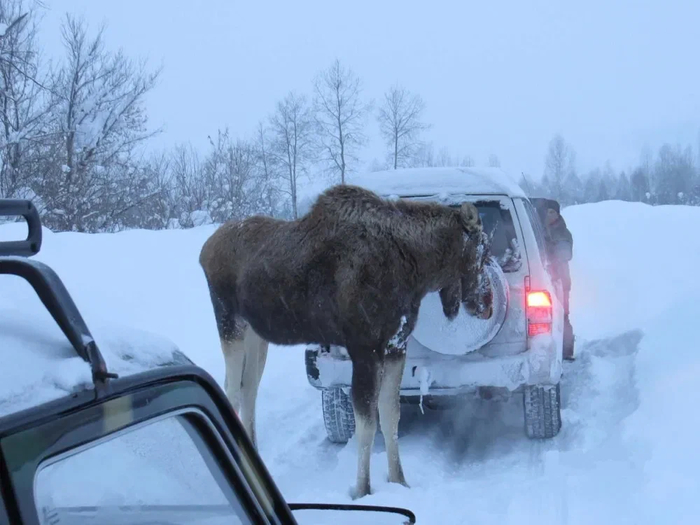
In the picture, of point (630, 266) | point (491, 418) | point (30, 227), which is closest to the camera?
point (30, 227)

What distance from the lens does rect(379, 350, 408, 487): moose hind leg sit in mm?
4773

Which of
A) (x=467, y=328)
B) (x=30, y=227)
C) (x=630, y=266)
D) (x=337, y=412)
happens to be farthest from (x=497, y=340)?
(x=630, y=266)

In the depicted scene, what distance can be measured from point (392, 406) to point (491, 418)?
1.87m

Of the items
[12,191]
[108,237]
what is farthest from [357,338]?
[12,191]

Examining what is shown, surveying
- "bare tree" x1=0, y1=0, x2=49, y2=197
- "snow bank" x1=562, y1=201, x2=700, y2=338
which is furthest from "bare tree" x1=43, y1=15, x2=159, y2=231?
"snow bank" x1=562, y1=201, x2=700, y2=338

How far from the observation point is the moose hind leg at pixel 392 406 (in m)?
4.77

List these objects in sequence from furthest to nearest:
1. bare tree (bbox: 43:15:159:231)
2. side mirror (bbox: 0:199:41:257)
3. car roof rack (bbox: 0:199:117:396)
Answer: bare tree (bbox: 43:15:159:231), side mirror (bbox: 0:199:41:257), car roof rack (bbox: 0:199:117:396)

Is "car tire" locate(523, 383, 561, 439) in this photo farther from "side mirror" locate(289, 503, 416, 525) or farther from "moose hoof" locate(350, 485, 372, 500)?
"side mirror" locate(289, 503, 416, 525)

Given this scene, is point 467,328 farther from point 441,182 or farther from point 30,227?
point 30,227

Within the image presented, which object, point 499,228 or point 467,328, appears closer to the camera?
point 467,328

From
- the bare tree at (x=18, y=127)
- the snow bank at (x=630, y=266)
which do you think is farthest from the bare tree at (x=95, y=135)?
the snow bank at (x=630, y=266)

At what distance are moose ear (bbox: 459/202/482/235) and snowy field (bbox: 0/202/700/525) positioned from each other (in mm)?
1731

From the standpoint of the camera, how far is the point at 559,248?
25.7 ft

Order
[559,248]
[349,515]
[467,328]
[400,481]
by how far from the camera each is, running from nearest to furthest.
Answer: [349,515], [400,481], [467,328], [559,248]
